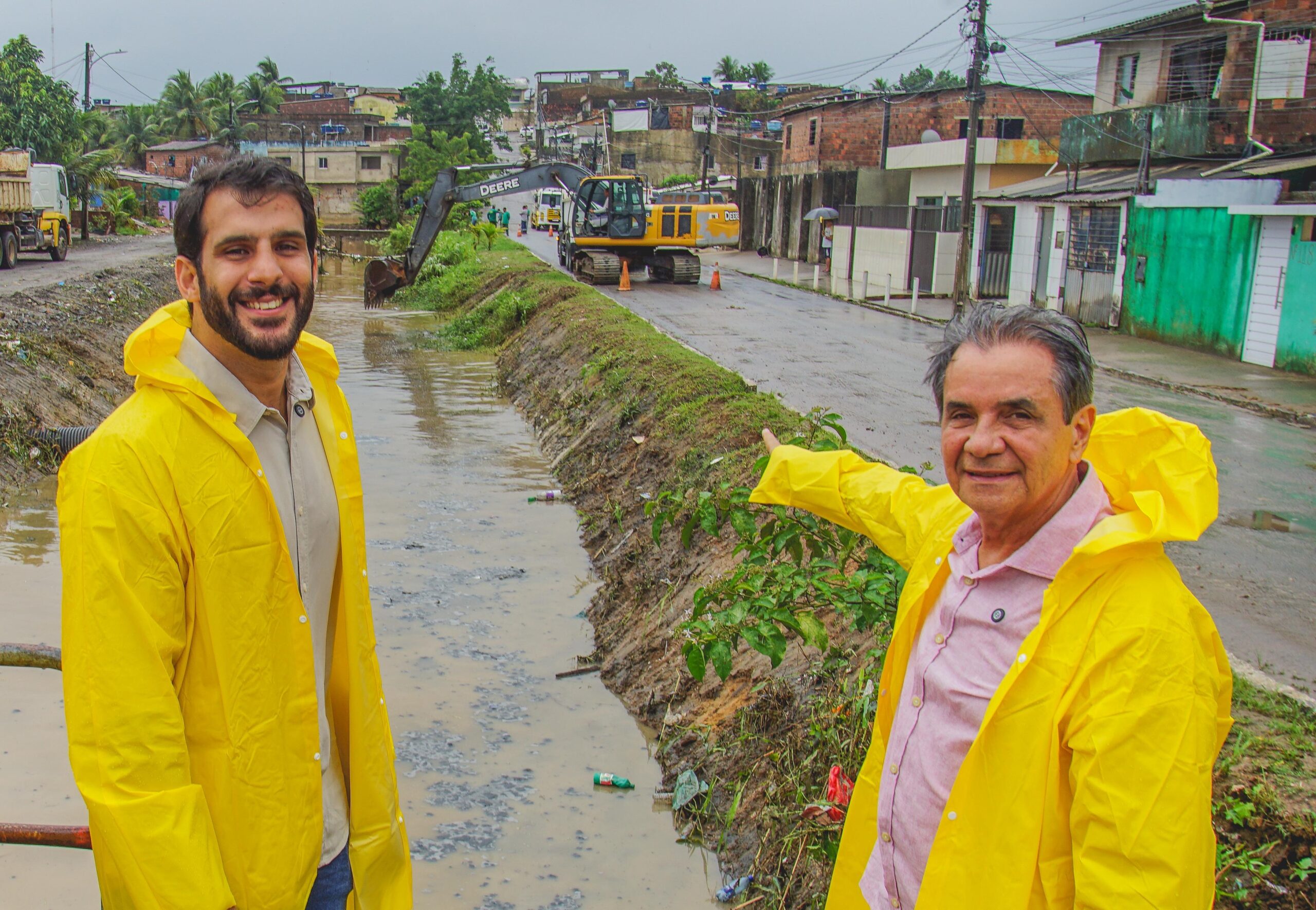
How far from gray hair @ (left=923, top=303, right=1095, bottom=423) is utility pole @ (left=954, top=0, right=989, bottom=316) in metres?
20.0

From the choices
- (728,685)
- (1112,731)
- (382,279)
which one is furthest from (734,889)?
(382,279)

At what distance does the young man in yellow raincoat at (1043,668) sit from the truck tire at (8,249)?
2864cm

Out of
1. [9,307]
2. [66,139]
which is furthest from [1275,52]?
[66,139]

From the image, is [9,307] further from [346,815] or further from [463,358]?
[346,815]

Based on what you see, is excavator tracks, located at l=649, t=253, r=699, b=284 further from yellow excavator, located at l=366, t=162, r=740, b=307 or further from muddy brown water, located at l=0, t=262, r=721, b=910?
muddy brown water, located at l=0, t=262, r=721, b=910

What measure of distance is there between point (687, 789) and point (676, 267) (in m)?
24.8

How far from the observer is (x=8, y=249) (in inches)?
1032

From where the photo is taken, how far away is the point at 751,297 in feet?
87.9

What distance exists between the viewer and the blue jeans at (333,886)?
242 cm

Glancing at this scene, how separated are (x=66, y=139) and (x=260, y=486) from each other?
43.0 m

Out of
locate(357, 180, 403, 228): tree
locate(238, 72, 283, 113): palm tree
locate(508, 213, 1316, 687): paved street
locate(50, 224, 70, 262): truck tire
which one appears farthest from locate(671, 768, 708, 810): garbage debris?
locate(238, 72, 283, 113): palm tree

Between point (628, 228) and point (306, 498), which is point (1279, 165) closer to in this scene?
point (628, 228)

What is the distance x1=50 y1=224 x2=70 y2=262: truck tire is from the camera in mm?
28531

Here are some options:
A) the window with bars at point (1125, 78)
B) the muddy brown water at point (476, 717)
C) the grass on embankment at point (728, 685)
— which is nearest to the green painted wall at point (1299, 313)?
the grass on embankment at point (728, 685)
